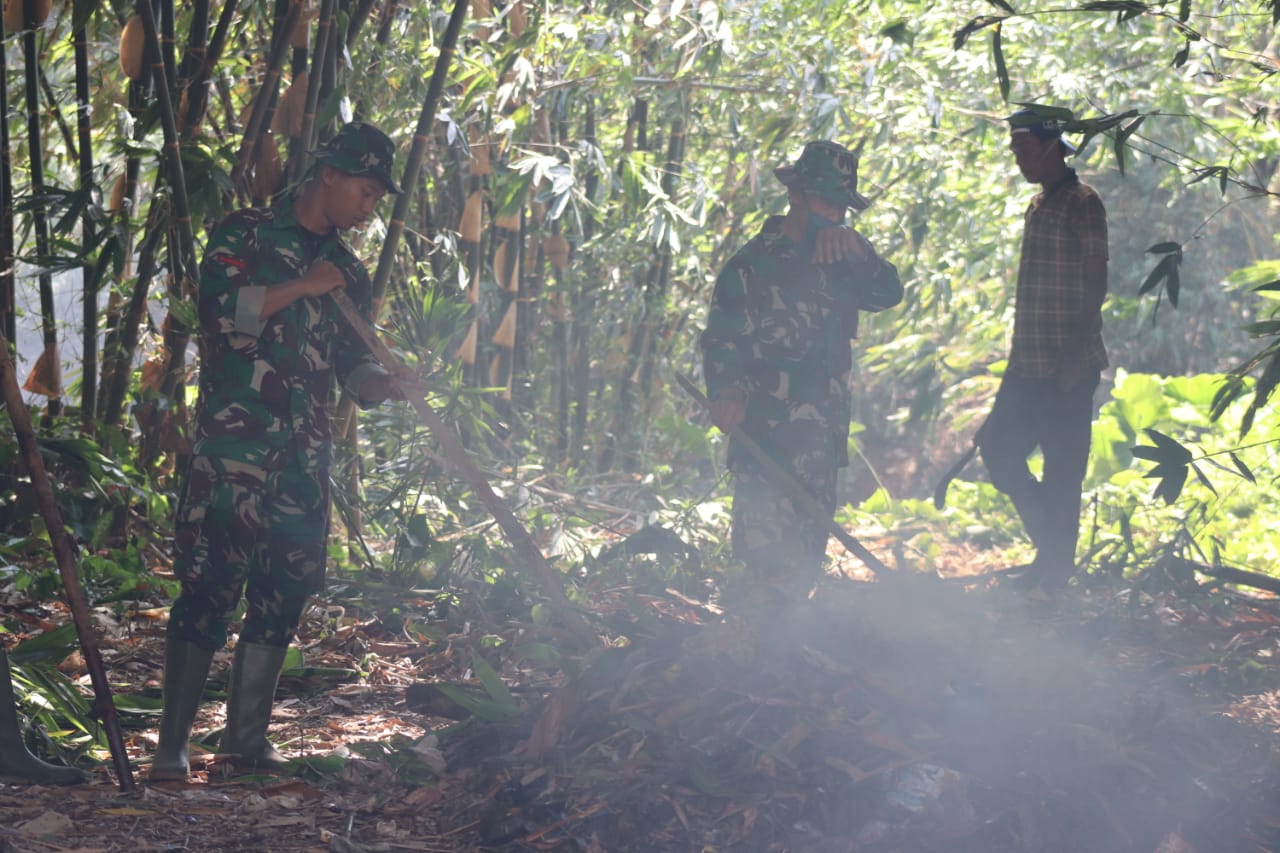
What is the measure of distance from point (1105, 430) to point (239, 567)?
4.87 m

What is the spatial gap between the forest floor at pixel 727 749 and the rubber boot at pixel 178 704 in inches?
2.1

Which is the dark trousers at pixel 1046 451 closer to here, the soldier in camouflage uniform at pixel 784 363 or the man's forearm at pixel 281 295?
the soldier in camouflage uniform at pixel 784 363

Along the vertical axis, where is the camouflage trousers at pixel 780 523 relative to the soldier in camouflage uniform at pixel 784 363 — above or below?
below

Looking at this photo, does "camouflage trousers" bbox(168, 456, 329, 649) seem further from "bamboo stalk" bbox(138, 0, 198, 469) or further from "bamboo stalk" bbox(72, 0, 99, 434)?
"bamboo stalk" bbox(72, 0, 99, 434)

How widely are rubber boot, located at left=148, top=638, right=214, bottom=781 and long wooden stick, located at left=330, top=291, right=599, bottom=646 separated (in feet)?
2.45

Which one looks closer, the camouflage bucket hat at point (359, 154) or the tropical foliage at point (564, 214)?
the camouflage bucket hat at point (359, 154)

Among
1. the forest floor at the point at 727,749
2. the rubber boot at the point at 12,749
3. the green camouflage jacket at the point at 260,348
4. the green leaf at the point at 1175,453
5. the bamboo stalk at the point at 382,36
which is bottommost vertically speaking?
the forest floor at the point at 727,749

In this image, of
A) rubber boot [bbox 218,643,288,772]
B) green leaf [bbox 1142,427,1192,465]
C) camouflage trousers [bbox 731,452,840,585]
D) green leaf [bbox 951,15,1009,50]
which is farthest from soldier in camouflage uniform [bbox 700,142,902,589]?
rubber boot [bbox 218,643,288,772]

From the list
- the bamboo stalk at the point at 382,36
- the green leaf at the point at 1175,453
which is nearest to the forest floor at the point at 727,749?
the green leaf at the point at 1175,453

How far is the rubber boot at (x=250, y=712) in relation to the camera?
9.34ft

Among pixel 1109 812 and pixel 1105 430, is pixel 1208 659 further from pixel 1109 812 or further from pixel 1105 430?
pixel 1105 430

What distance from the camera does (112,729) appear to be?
8.45 feet

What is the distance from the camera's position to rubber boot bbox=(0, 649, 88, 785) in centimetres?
255

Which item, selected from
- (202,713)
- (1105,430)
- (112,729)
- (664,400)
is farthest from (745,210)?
(112,729)
